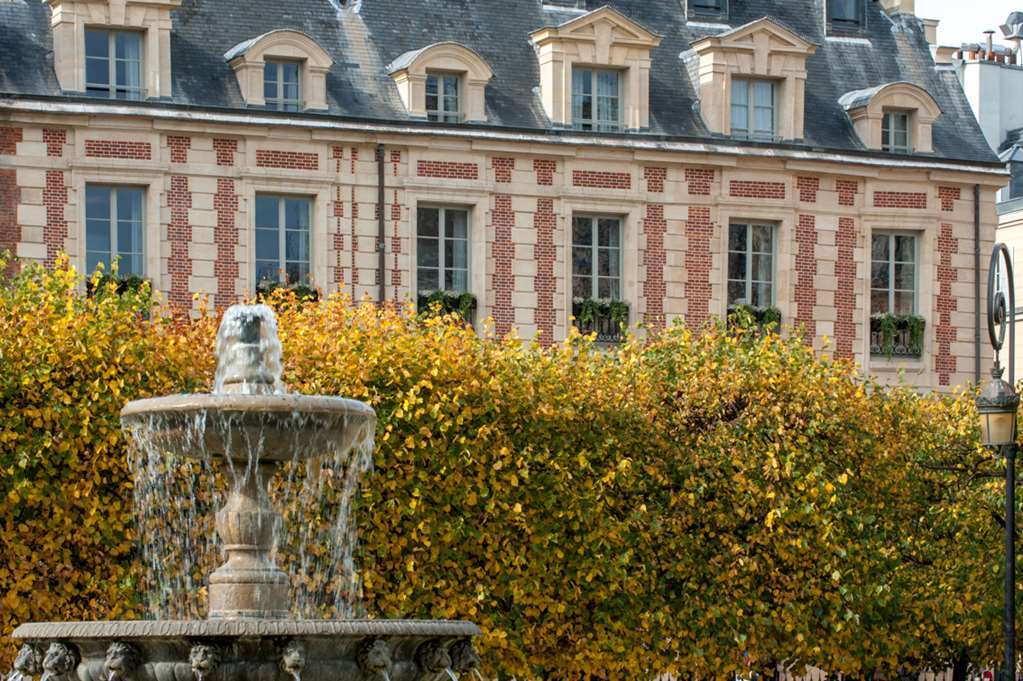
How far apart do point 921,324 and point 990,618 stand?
933 centimetres

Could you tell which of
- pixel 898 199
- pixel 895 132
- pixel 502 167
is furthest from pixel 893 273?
pixel 502 167

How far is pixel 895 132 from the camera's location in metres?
37.2

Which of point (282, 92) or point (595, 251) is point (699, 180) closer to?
point (595, 251)

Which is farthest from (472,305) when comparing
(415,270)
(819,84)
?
(819,84)

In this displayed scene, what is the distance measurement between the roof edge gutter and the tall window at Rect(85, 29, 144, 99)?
12.5 inches

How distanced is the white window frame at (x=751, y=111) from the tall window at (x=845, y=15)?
102 inches

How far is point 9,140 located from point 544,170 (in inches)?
297

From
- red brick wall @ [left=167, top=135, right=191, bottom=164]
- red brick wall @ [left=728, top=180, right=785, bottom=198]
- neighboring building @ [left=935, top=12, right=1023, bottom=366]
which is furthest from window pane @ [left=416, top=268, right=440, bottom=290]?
neighboring building @ [left=935, top=12, right=1023, bottom=366]

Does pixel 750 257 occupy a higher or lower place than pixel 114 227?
lower

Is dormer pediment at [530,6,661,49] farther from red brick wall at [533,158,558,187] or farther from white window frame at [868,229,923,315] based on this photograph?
white window frame at [868,229,923,315]

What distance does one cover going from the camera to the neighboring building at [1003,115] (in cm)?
5022

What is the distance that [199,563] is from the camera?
24.3 metres

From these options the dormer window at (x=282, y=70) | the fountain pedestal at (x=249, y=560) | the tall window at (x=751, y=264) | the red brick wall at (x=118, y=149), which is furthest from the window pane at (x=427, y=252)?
the fountain pedestal at (x=249, y=560)

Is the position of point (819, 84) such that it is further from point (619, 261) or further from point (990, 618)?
point (990, 618)
